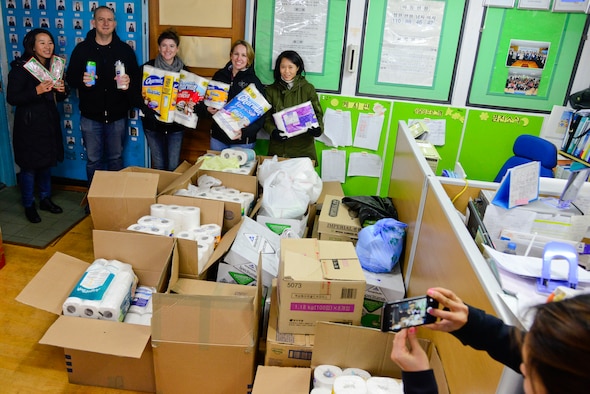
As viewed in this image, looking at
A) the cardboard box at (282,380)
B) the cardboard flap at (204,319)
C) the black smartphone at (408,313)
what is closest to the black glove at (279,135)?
the cardboard flap at (204,319)

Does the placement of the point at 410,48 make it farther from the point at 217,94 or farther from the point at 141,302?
the point at 141,302

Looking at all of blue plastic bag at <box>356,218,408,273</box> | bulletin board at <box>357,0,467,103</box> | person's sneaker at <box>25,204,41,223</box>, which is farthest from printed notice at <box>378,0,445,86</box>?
person's sneaker at <box>25,204,41,223</box>

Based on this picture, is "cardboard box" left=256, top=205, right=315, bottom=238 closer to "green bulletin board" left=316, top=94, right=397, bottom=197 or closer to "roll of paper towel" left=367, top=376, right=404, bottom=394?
"roll of paper towel" left=367, top=376, right=404, bottom=394

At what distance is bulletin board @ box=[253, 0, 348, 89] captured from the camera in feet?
12.3

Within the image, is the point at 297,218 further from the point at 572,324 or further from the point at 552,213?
the point at 572,324

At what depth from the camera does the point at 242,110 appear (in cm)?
353

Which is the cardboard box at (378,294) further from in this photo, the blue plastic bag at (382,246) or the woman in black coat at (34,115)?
the woman in black coat at (34,115)

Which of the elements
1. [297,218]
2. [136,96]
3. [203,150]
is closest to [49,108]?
[136,96]

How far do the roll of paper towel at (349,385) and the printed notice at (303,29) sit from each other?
2883 millimetres

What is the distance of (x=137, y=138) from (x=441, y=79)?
112 inches

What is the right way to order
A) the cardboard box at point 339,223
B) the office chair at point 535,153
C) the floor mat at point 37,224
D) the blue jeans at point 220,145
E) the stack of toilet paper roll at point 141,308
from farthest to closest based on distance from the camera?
the blue jeans at point 220,145, the floor mat at point 37,224, the office chair at point 535,153, the cardboard box at point 339,223, the stack of toilet paper roll at point 141,308

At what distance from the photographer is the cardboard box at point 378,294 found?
209 centimetres

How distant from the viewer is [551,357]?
0.63m

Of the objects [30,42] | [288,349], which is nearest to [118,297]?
[288,349]
